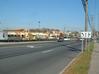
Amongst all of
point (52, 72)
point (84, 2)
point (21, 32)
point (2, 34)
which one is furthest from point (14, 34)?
point (52, 72)

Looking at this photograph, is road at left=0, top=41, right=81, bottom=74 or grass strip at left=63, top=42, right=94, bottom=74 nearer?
grass strip at left=63, top=42, right=94, bottom=74

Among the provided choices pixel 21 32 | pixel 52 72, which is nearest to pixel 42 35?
pixel 21 32

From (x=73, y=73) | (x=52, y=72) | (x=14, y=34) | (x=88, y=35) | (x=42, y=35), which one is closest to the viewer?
(x=73, y=73)

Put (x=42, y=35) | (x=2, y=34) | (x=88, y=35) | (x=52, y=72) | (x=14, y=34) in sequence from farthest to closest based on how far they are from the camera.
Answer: (x=42, y=35), (x=14, y=34), (x=2, y=34), (x=88, y=35), (x=52, y=72)

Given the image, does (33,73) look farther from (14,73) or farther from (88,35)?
(88,35)

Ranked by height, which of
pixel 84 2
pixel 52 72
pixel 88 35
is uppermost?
pixel 84 2

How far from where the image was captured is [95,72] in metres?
12.6

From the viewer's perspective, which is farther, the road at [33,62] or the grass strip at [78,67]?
A: the road at [33,62]

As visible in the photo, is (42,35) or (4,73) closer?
(4,73)

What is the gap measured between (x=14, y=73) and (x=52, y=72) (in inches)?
80.9

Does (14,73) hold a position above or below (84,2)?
below

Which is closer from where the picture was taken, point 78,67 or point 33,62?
point 78,67

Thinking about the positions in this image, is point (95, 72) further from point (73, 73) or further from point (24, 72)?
point (24, 72)

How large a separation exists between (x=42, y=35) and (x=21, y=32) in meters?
30.6
